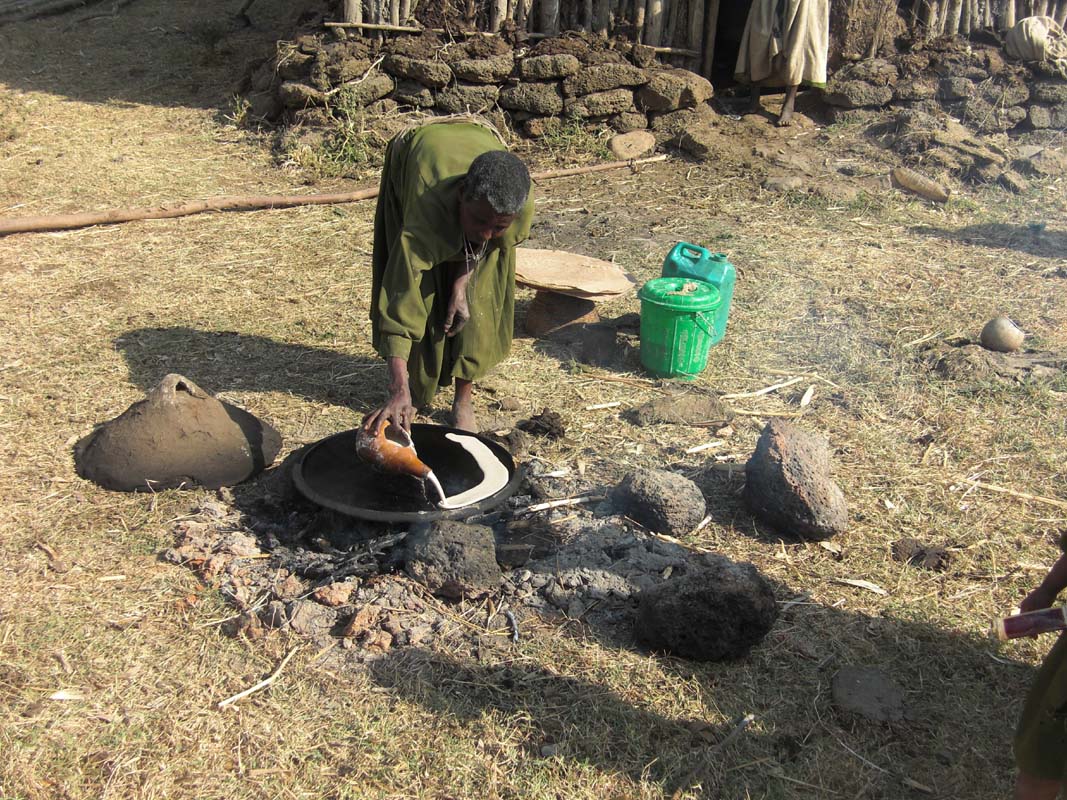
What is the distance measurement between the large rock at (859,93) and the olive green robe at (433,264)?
5888mm

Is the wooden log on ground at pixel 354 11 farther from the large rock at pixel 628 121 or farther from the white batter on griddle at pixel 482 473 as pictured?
the white batter on griddle at pixel 482 473

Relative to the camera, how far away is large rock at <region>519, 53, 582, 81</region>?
331 inches

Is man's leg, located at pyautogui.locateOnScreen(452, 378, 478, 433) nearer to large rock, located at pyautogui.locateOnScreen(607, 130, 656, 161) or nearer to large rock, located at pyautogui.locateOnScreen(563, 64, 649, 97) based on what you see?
large rock, located at pyautogui.locateOnScreen(607, 130, 656, 161)

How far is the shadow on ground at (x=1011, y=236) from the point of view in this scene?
695cm

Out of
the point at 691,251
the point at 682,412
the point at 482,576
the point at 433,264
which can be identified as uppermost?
the point at 433,264

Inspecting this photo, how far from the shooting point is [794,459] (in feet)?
12.4

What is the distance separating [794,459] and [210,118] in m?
7.49

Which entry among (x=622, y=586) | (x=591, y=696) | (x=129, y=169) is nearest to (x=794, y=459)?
(x=622, y=586)

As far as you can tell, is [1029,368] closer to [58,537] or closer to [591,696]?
[591,696]

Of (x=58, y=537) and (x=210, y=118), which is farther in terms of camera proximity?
(x=210, y=118)

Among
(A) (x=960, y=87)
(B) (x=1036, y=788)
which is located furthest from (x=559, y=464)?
(A) (x=960, y=87)

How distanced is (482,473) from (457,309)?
0.80 meters

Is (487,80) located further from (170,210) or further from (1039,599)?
(1039,599)

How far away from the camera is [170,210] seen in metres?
7.14
